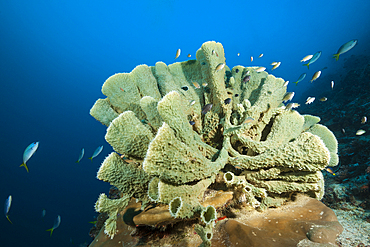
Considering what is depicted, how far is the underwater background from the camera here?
2217 centimetres

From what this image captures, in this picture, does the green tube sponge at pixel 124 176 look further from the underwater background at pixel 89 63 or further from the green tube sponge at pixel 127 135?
the underwater background at pixel 89 63

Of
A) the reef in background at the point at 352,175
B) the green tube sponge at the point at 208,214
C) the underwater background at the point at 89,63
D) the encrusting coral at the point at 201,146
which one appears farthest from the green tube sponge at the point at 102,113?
the underwater background at the point at 89,63

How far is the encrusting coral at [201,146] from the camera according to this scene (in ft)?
5.16

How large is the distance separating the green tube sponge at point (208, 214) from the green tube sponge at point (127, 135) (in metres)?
1.10

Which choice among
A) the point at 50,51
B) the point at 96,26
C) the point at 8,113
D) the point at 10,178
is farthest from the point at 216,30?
→ the point at 10,178

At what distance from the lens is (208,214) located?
1374mm

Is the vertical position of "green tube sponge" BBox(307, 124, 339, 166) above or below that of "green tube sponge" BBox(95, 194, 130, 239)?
above

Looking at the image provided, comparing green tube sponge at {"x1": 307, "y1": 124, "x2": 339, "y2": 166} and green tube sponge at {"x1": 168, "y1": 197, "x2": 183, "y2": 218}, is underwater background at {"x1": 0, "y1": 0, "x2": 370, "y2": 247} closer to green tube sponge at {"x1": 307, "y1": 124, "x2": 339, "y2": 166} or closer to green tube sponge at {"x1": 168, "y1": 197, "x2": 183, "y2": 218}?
green tube sponge at {"x1": 307, "y1": 124, "x2": 339, "y2": 166}

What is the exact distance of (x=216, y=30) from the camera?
4338 inches

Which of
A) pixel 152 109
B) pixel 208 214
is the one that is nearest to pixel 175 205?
pixel 208 214

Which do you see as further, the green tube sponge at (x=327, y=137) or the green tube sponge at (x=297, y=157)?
the green tube sponge at (x=327, y=137)

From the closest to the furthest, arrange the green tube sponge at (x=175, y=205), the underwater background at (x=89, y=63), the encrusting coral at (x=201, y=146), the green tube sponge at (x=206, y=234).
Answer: the green tube sponge at (x=206, y=234) → the green tube sponge at (x=175, y=205) → the encrusting coral at (x=201, y=146) → the underwater background at (x=89, y=63)

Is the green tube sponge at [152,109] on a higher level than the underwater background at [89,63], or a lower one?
lower

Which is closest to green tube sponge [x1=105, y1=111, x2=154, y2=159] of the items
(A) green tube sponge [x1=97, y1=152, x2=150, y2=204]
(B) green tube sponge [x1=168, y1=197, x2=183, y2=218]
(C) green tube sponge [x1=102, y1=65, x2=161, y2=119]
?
(A) green tube sponge [x1=97, y1=152, x2=150, y2=204]
